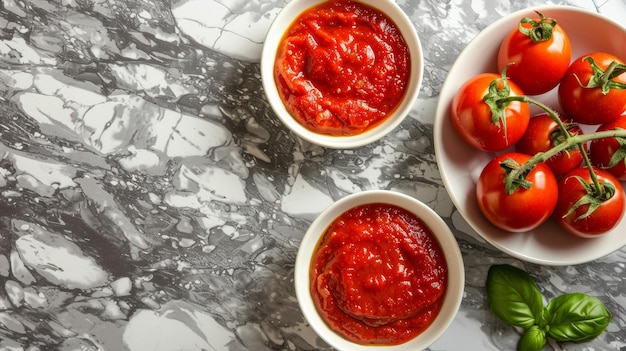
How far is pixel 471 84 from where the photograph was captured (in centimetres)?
199

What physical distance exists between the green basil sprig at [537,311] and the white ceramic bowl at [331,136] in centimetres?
59

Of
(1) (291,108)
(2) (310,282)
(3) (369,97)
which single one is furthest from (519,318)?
(1) (291,108)

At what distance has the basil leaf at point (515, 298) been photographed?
216 centimetres

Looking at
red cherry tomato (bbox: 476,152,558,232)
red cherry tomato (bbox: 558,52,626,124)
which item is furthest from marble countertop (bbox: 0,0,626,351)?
red cherry tomato (bbox: 558,52,626,124)

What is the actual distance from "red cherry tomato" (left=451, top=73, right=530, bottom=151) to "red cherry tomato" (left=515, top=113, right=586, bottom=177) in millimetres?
58

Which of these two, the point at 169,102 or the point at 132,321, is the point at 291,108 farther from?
the point at 132,321

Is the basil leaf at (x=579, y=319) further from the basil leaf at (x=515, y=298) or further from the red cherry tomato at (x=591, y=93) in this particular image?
the red cherry tomato at (x=591, y=93)

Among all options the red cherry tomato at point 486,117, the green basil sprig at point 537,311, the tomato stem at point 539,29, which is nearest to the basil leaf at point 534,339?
the green basil sprig at point 537,311

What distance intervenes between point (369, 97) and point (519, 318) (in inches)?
33.0

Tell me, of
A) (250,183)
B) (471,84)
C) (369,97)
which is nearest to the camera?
(471,84)

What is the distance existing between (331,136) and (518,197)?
0.59 m

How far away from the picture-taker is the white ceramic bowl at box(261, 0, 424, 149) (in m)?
2.09

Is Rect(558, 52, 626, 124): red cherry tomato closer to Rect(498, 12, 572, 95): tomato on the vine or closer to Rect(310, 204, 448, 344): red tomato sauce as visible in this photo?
Rect(498, 12, 572, 95): tomato on the vine

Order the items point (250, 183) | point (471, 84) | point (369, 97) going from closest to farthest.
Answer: point (471, 84) → point (369, 97) → point (250, 183)
